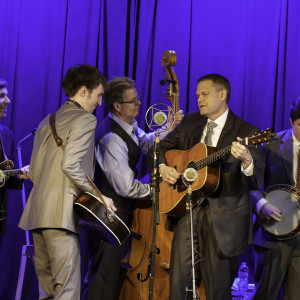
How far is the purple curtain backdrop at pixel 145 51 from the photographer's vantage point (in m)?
5.32

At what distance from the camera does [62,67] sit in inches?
221

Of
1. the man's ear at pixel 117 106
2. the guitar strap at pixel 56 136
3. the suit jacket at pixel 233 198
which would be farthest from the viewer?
the man's ear at pixel 117 106

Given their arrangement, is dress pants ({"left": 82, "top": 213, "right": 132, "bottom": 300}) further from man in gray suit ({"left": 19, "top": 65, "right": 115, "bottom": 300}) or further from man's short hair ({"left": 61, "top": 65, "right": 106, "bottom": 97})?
man's short hair ({"left": 61, "top": 65, "right": 106, "bottom": 97})

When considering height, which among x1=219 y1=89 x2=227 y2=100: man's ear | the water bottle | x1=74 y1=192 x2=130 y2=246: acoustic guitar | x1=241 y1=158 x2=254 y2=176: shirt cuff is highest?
x1=219 y1=89 x2=227 y2=100: man's ear

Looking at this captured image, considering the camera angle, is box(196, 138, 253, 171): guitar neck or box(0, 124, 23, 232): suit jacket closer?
box(196, 138, 253, 171): guitar neck

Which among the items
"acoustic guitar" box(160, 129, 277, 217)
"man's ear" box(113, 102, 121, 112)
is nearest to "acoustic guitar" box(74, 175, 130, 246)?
"acoustic guitar" box(160, 129, 277, 217)

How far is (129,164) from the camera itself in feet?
14.1

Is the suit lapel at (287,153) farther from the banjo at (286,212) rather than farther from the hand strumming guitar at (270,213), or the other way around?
the hand strumming guitar at (270,213)

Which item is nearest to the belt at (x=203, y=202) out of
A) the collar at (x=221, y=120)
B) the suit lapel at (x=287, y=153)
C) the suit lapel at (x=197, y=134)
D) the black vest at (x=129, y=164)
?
the suit lapel at (x=197, y=134)

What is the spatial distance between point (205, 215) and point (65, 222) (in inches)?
42.7

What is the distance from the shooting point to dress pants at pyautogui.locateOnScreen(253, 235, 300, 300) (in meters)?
3.97

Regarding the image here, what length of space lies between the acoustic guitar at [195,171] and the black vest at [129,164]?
1.20 ft

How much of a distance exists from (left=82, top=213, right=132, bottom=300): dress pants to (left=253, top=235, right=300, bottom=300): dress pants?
1.17m

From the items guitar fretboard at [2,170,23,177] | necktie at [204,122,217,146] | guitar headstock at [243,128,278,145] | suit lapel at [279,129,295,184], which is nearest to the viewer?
guitar headstock at [243,128,278,145]
